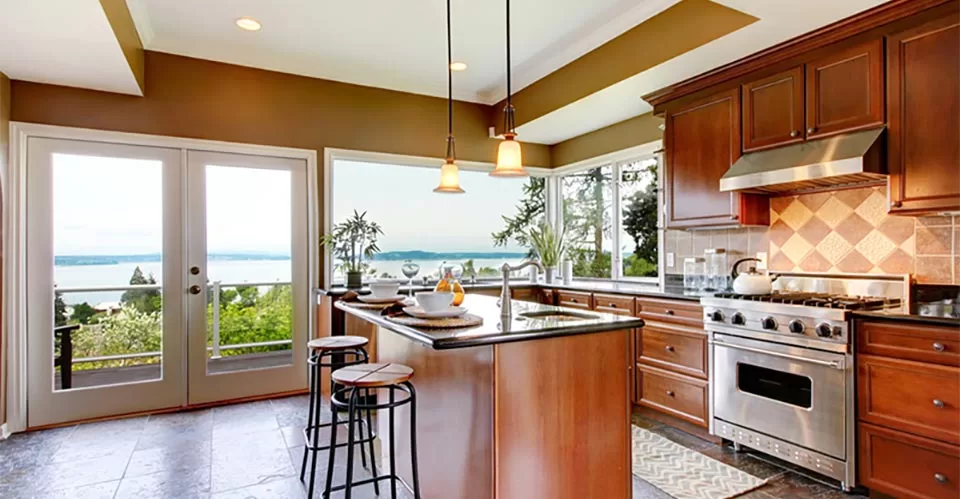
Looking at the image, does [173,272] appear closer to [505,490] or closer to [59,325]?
[59,325]

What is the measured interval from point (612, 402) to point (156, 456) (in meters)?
2.70

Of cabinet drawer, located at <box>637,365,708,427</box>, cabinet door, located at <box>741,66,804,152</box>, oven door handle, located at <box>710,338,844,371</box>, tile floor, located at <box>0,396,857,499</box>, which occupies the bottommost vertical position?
tile floor, located at <box>0,396,857,499</box>

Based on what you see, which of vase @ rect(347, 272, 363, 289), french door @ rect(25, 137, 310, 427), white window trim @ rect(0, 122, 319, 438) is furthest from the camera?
vase @ rect(347, 272, 363, 289)

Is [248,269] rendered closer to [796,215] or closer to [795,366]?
[795,366]

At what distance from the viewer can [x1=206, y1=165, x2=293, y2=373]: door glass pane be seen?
4.07 m

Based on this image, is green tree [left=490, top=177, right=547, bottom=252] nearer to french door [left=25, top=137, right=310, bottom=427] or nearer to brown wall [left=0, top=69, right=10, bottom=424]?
french door [left=25, top=137, right=310, bottom=427]

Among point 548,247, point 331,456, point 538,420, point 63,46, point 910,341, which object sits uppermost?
point 63,46

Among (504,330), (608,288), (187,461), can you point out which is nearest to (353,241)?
(187,461)

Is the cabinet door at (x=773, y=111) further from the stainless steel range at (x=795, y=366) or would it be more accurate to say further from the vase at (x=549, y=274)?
the vase at (x=549, y=274)

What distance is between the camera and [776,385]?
2.80 m

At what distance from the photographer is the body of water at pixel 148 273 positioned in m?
3.67

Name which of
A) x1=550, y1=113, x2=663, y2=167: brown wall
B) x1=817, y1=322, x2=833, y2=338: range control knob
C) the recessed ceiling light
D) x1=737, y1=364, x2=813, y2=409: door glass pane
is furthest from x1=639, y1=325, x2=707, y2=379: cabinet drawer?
the recessed ceiling light

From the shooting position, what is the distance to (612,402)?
205cm

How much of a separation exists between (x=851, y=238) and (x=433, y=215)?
3.39 metres
